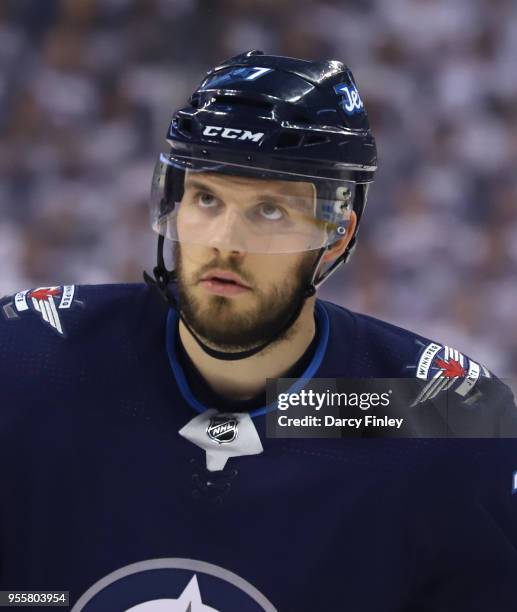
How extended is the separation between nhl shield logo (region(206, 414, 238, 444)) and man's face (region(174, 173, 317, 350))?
15 cm

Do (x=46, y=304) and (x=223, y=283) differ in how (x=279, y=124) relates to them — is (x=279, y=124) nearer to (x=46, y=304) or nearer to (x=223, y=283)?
(x=223, y=283)

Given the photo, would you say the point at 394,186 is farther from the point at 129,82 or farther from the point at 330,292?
the point at 129,82

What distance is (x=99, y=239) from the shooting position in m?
3.91

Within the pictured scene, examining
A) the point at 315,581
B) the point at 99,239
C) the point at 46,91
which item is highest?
the point at 46,91

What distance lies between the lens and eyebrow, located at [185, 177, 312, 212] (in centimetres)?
194

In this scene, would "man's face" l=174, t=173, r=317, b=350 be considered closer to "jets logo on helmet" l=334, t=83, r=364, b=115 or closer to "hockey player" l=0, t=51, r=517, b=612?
"hockey player" l=0, t=51, r=517, b=612

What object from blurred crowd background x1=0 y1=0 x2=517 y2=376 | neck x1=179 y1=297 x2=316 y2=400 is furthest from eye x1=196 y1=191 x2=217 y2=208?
blurred crowd background x1=0 y1=0 x2=517 y2=376

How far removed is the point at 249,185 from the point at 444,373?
56cm

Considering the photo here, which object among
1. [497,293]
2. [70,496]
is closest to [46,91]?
[497,293]

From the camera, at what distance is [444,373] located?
2.14m

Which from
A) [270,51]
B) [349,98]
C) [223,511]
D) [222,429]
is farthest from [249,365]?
[270,51]

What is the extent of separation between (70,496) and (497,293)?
7.34 feet

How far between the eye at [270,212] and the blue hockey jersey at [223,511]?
309 millimetres

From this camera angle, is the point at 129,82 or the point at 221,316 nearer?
the point at 221,316
